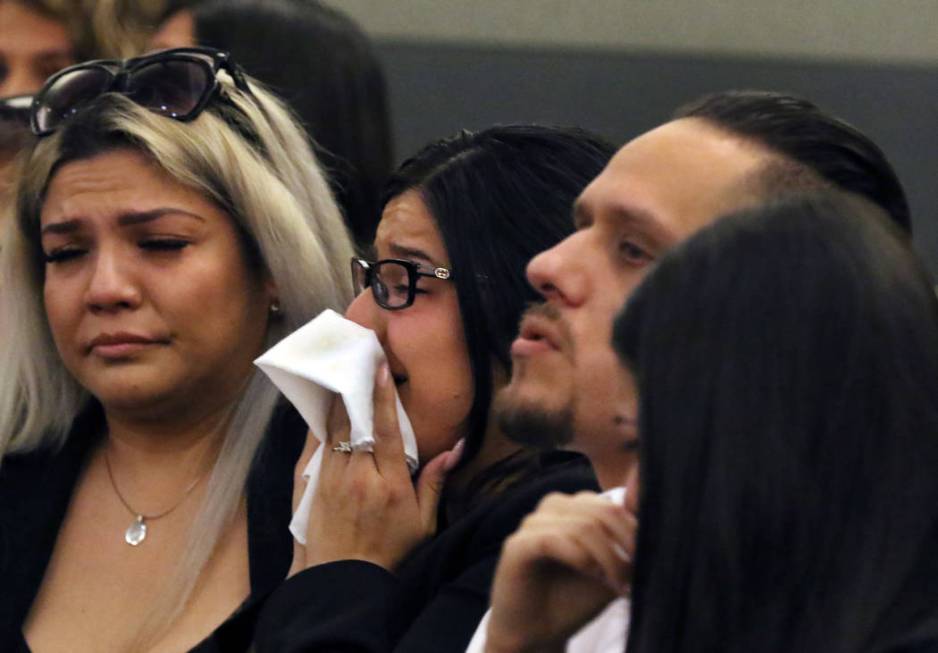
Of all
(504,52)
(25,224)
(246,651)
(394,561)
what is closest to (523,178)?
(394,561)

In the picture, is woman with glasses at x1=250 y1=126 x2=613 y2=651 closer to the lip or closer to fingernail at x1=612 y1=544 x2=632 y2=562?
the lip

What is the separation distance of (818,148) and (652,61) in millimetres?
2700

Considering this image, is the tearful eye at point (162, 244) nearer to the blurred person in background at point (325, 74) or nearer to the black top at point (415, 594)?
the blurred person in background at point (325, 74)

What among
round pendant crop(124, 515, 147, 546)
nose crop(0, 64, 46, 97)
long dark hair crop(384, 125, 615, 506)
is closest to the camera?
long dark hair crop(384, 125, 615, 506)

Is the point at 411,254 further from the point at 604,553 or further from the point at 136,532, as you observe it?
the point at 604,553

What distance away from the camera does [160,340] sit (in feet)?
10.3

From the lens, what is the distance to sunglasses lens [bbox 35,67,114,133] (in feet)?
10.9

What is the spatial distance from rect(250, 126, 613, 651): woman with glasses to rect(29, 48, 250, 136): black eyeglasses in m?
0.58

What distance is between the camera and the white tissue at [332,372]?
8.96 feet

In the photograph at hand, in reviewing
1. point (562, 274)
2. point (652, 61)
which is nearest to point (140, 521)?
point (562, 274)

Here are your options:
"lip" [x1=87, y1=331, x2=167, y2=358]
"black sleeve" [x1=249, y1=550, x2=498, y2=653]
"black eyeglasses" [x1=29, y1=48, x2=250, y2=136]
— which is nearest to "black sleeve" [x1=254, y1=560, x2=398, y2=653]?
"black sleeve" [x1=249, y1=550, x2=498, y2=653]

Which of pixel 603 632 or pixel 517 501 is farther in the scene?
pixel 517 501

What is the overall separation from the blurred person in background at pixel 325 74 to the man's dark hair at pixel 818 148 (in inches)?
57.1

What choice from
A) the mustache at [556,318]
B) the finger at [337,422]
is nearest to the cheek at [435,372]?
the finger at [337,422]
